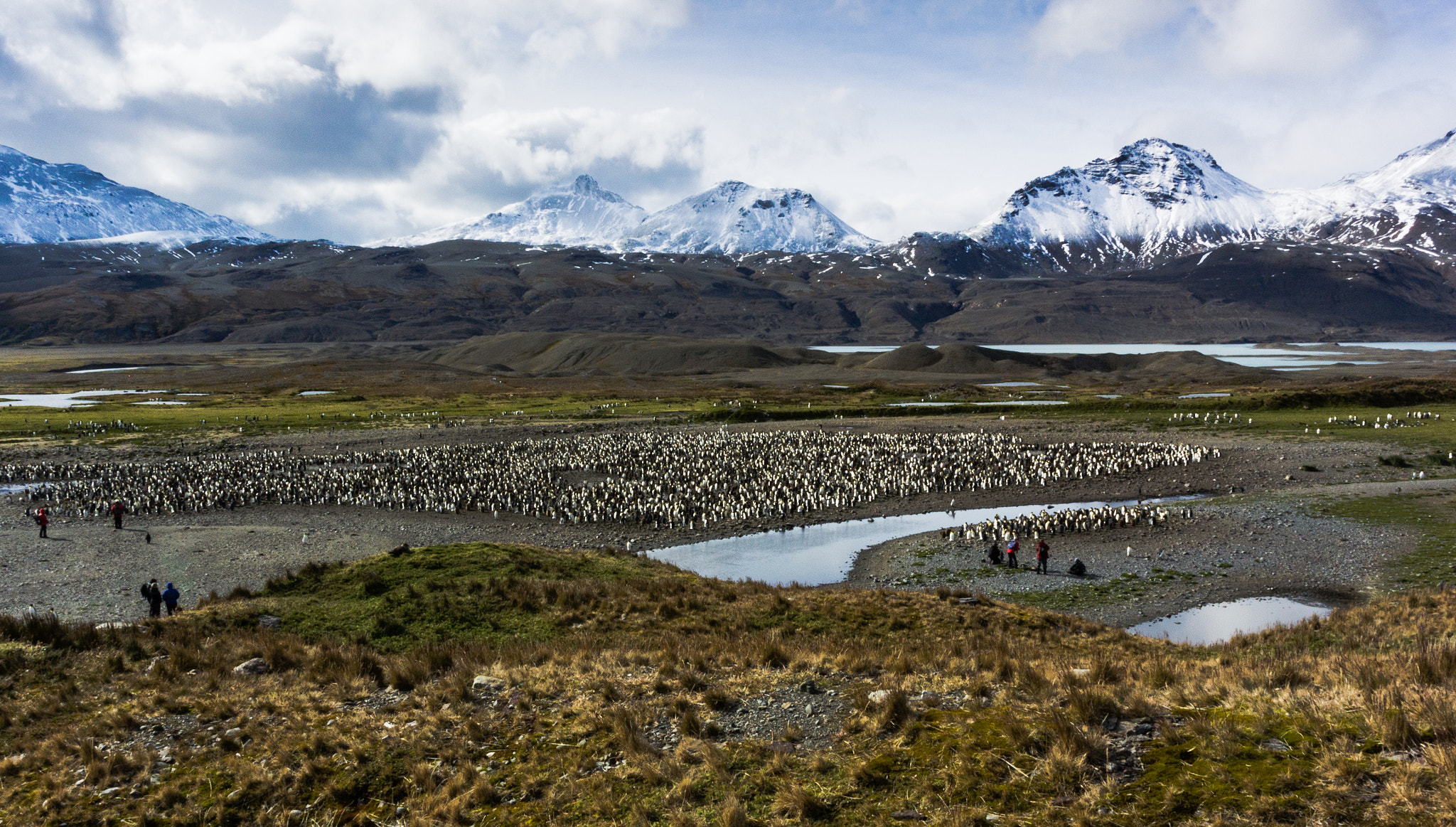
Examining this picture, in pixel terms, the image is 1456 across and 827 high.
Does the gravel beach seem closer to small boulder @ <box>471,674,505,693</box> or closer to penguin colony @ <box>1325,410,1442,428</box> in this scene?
penguin colony @ <box>1325,410,1442,428</box>

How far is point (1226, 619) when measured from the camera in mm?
19531

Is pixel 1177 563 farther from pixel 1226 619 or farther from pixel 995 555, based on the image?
pixel 995 555

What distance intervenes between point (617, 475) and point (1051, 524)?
24.1 m

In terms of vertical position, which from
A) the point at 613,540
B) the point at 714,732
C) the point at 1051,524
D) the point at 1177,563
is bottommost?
the point at 613,540

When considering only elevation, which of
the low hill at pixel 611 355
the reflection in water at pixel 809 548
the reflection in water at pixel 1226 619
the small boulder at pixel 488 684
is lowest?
the reflection in water at pixel 809 548

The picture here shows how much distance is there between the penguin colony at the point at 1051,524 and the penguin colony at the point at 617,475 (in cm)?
858

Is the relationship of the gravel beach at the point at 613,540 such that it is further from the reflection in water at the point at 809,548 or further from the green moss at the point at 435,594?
the green moss at the point at 435,594

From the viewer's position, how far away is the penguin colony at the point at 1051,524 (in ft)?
92.2

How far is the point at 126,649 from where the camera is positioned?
40.1 feet

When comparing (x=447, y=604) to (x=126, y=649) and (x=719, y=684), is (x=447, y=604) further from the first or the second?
(x=719, y=684)

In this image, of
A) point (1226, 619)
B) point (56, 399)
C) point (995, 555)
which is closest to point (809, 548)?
point (995, 555)

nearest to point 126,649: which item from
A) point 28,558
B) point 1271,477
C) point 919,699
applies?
point 919,699

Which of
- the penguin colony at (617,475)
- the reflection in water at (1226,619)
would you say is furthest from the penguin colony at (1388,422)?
the reflection in water at (1226,619)

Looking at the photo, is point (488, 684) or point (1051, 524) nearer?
point (488, 684)
